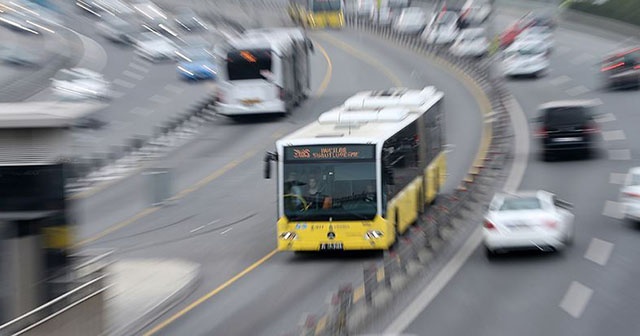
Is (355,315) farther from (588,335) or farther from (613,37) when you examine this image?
(613,37)

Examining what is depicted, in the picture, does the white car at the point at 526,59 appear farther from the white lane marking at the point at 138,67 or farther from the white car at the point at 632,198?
the white car at the point at 632,198

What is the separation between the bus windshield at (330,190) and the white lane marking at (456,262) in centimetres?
215

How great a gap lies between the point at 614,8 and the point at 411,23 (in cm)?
1663

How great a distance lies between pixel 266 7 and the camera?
95.3 metres

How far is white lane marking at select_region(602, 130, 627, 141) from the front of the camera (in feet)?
139

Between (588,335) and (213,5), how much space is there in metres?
80.6

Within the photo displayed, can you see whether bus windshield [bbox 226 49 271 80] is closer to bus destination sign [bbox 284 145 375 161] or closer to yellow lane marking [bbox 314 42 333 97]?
yellow lane marking [bbox 314 42 333 97]

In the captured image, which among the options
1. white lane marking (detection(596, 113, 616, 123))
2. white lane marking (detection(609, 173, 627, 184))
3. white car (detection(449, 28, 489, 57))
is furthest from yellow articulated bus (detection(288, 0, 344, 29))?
white lane marking (detection(609, 173, 627, 184))

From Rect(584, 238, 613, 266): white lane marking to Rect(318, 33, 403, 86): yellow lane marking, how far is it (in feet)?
113

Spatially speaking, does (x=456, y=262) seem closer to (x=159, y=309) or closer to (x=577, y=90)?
(x=159, y=309)

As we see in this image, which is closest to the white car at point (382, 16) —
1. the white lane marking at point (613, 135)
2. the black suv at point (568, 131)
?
the white lane marking at point (613, 135)

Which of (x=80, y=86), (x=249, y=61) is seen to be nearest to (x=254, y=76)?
(x=249, y=61)

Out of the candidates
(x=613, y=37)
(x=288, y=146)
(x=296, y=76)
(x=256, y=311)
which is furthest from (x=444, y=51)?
(x=256, y=311)

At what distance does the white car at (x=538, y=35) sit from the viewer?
62338 millimetres
